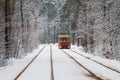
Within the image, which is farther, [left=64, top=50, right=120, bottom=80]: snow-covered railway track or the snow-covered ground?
the snow-covered ground

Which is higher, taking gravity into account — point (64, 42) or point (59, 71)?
point (59, 71)

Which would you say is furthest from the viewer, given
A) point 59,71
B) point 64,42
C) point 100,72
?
point 64,42

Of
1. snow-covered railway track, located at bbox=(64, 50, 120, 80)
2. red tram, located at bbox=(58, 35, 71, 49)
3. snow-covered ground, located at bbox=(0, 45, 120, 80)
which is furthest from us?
red tram, located at bbox=(58, 35, 71, 49)

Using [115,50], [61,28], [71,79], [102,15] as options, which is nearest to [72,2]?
[61,28]

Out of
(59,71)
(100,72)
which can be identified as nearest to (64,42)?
(59,71)

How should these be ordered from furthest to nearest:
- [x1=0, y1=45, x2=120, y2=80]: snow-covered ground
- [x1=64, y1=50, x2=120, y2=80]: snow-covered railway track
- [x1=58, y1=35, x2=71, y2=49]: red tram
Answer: [x1=58, y1=35, x2=71, y2=49]: red tram < [x1=0, y1=45, x2=120, y2=80]: snow-covered ground < [x1=64, y1=50, x2=120, y2=80]: snow-covered railway track

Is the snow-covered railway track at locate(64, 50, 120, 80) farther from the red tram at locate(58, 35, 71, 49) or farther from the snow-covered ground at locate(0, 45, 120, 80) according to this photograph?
the red tram at locate(58, 35, 71, 49)

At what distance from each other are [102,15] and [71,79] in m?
22.7

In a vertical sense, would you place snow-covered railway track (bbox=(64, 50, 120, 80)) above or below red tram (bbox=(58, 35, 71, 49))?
above

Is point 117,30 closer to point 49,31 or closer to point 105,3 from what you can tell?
point 105,3

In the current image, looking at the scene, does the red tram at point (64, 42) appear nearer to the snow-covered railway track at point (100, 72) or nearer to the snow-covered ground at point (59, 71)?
the snow-covered ground at point (59, 71)

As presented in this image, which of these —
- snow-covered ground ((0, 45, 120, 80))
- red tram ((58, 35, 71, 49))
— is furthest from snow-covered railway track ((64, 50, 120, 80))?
red tram ((58, 35, 71, 49))

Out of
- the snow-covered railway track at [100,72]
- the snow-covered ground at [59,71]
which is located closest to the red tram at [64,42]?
the snow-covered ground at [59,71]

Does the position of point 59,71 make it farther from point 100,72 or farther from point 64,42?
point 64,42
